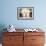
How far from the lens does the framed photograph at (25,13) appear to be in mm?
4426

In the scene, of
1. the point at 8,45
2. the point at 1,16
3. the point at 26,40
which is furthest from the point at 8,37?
the point at 1,16

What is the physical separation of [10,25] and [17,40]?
537 mm

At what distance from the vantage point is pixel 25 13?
446 cm

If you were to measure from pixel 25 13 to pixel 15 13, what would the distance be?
331 millimetres

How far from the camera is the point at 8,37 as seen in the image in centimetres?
395

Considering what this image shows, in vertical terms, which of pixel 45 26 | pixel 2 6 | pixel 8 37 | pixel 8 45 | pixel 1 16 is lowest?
pixel 8 45

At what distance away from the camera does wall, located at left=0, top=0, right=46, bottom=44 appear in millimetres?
4418

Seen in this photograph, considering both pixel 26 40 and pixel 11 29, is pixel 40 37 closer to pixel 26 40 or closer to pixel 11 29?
pixel 26 40

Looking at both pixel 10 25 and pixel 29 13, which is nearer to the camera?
pixel 10 25

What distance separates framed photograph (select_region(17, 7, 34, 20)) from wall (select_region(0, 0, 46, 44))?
99 millimetres

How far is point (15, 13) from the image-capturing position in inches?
175

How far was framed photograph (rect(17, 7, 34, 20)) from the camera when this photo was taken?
4426mm

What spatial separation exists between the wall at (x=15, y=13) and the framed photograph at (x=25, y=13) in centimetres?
10

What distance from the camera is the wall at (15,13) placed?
4418 millimetres
